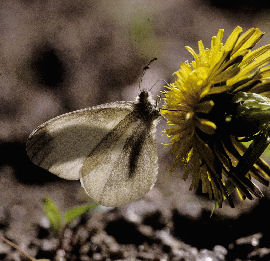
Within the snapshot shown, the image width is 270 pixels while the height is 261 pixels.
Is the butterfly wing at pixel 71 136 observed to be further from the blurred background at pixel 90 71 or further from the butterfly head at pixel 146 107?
the blurred background at pixel 90 71

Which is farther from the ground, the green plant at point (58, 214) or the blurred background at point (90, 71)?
the blurred background at point (90, 71)

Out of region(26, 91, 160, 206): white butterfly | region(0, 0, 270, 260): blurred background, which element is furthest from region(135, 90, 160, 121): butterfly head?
region(0, 0, 270, 260): blurred background

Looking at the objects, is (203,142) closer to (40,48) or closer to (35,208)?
(35,208)

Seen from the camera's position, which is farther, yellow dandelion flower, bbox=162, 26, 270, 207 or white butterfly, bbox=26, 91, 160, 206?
white butterfly, bbox=26, 91, 160, 206

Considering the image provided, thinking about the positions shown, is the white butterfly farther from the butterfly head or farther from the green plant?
the green plant

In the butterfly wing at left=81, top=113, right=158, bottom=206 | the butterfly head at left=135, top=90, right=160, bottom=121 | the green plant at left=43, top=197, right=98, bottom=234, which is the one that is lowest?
the green plant at left=43, top=197, right=98, bottom=234

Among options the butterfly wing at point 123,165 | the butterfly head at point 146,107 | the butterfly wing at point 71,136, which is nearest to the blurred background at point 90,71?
the butterfly wing at point 123,165
